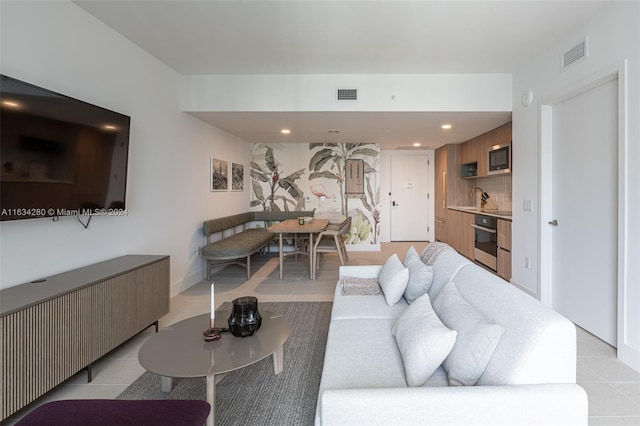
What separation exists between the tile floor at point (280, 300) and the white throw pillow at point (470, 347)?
42.0 inches

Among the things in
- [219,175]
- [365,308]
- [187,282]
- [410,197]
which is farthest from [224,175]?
[410,197]

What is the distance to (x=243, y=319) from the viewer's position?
5.75ft

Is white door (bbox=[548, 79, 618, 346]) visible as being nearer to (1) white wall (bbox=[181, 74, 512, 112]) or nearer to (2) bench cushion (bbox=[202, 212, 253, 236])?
(1) white wall (bbox=[181, 74, 512, 112])

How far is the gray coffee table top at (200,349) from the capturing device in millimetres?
1447

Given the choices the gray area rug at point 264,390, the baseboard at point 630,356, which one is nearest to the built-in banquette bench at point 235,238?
the gray area rug at point 264,390

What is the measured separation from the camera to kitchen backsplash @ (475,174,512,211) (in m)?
5.10

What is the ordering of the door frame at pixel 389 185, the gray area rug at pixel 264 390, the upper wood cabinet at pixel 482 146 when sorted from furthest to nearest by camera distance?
the door frame at pixel 389 185 → the upper wood cabinet at pixel 482 146 → the gray area rug at pixel 264 390

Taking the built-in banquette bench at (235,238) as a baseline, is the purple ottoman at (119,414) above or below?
below

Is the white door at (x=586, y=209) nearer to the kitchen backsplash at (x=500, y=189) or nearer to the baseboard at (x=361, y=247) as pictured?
the kitchen backsplash at (x=500, y=189)

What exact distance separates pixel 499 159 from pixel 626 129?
255cm

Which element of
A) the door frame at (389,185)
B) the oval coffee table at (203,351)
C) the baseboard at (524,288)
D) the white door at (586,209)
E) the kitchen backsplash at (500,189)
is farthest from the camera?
the door frame at (389,185)

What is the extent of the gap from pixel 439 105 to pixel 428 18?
144 centimetres

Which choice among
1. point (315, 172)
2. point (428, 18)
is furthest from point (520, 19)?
point (315, 172)

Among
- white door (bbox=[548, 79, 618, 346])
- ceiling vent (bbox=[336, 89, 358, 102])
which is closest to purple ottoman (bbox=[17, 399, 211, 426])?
white door (bbox=[548, 79, 618, 346])
